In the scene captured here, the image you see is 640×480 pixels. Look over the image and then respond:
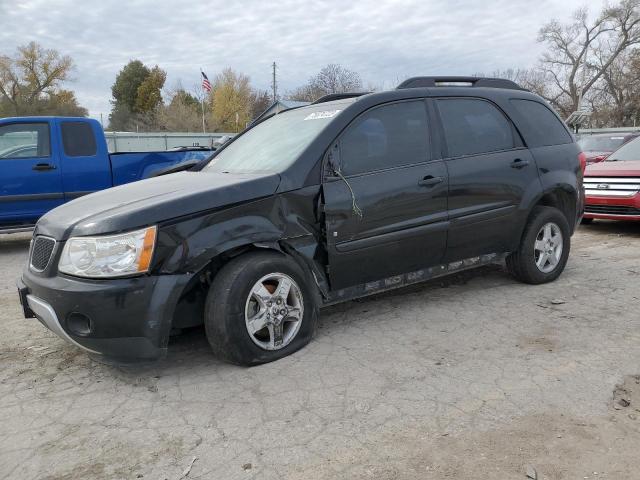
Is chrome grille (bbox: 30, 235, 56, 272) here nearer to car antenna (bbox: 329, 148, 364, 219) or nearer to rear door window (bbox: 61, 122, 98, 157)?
car antenna (bbox: 329, 148, 364, 219)

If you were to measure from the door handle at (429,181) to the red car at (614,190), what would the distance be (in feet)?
15.8

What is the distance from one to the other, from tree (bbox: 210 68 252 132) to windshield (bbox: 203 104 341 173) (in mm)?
52151

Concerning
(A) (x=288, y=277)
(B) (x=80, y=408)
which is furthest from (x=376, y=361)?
(B) (x=80, y=408)

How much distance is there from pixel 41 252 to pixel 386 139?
2.47m

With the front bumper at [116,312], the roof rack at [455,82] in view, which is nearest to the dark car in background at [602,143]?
the roof rack at [455,82]

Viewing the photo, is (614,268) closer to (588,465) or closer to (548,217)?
(548,217)

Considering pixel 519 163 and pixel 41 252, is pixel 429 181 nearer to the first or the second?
pixel 519 163

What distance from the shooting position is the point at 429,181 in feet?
13.3

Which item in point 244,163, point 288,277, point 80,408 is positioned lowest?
point 80,408

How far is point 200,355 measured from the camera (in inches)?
142

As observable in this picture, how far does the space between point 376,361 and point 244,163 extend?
1.80 meters

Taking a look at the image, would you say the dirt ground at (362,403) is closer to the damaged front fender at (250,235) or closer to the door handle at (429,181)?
the damaged front fender at (250,235)

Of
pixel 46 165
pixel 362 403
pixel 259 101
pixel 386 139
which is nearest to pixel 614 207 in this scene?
pixel 386 139

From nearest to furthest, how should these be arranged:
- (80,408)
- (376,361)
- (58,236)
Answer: (80,408) → (58,236) → (376,361)
